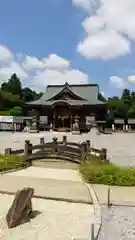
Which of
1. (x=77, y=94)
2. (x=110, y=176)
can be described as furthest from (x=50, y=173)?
(x=77, y=94)

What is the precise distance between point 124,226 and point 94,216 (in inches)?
32.1

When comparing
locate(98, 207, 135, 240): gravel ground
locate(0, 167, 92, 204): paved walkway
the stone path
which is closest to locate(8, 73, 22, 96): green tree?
locate(0, 167, 92, 204): paved walkway

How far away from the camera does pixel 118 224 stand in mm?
6957

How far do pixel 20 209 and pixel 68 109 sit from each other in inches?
1452

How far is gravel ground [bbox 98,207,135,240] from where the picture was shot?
626 cm

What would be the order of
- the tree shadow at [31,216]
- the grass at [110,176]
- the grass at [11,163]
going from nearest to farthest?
the tree shadow at [31,216]
the grass at [110,176]
the grass at [11,163]

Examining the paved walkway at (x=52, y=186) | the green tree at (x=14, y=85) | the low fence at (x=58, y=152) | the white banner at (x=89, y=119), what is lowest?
the paved walkway at (x=52, y=186)

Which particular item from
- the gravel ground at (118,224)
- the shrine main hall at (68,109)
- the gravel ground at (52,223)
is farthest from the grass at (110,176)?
the shrine main hall at (68,109)

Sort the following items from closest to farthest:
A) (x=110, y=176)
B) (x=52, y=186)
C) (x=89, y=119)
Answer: (x=52, y=186), (x=110, y=176), (x=89, y=119)

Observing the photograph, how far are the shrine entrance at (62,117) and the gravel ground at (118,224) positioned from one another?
35.8 meters

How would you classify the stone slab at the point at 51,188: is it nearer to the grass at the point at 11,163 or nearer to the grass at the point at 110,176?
the grass at the point at 110,176

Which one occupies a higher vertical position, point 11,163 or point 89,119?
point 89,119

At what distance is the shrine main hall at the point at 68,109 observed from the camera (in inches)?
1703

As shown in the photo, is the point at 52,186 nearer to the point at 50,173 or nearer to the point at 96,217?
the point at 50,173
